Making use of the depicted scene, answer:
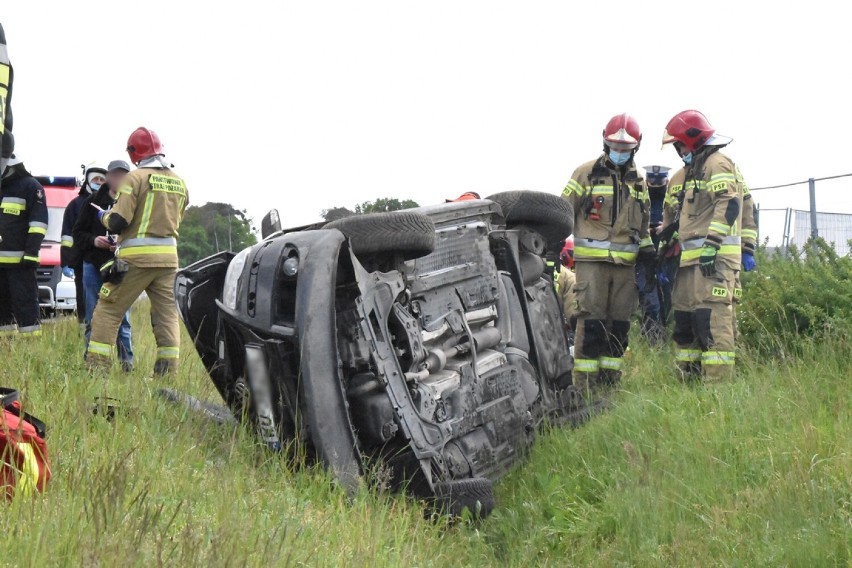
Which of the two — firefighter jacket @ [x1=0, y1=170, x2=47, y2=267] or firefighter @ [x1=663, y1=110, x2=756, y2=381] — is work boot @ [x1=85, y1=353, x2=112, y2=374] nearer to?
firefighter jacket @ [x1=0, y1=170, x2=47, y2=267]

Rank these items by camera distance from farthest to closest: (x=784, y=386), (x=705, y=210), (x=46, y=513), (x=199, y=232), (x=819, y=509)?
(x=199, y=232) → (x=705, y=210) → (x=784, y=386) → (x=819, y=509) → (x=46, y=513)

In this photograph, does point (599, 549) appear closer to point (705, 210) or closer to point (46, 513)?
point (46, 513)

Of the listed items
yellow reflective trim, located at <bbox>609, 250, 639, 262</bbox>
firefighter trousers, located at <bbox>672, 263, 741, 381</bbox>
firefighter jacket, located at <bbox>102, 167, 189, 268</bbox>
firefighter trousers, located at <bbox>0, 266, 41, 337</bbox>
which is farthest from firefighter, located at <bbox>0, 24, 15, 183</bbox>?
firefighter trousers, located at <bbox>0, 266, 41, 337</bbox>

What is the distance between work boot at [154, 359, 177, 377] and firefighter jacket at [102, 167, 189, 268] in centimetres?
72

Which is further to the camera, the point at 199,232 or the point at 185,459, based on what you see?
the point at 199,232

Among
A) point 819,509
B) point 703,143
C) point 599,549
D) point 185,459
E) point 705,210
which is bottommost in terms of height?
point 599,549

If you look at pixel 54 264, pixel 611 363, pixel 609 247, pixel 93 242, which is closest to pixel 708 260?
pixel 609 247

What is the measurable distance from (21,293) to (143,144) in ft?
7.29

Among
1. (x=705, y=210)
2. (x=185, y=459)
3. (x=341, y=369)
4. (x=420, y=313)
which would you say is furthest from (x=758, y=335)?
(x=185, y=459)

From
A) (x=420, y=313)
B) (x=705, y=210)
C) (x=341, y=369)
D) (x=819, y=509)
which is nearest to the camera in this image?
(x=819, y=509)

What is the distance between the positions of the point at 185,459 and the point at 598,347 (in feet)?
13.0

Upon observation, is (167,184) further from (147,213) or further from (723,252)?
→ (723,252)

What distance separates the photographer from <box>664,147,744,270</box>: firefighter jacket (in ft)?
21.8

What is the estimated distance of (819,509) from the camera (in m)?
3.72
